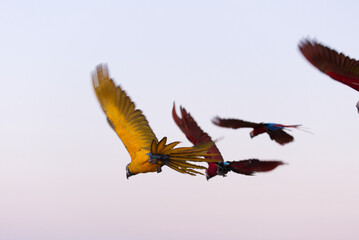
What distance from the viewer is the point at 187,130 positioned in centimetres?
676

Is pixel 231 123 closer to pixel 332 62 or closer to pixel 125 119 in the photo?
pixel 125 119

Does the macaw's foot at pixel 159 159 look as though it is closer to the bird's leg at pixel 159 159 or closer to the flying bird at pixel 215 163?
the bird's leg at pixel 159 159

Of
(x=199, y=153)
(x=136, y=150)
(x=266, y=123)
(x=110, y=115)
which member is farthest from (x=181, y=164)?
(x=266, y=123)

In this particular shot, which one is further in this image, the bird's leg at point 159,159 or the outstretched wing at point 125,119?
the outstretched wing at point 125,119

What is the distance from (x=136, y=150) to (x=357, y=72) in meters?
2.91

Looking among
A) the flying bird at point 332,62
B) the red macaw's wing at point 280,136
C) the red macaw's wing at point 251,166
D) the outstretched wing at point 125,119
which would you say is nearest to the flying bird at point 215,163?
the red macaw's wing at point 251,166

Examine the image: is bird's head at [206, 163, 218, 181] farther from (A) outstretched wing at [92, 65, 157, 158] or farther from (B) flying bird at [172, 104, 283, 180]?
(A) outstretched wing at [92, 65, 157, 158]

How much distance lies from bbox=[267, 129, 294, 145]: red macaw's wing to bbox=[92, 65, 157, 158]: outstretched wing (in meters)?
1.69

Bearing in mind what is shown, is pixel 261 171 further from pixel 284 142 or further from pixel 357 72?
pixel 357 72

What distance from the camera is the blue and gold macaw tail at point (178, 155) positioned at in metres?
5.43

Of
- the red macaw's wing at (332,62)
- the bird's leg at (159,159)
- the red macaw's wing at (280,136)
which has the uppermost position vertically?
the red macaw's wing at (332,62)

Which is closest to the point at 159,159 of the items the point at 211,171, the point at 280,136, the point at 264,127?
the point at 211,171

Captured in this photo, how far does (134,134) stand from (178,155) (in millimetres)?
873

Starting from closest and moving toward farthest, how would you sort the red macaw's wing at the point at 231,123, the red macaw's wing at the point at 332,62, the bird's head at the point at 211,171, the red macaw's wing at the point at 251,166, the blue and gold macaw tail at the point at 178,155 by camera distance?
the blue and gold macaw tail at the point at 178,155
the red macaw's wing at the point at 231,123
the red macaw's wing at the point at 332,62
the red macaw's wing at the point at 251,166
the bird's head at the point at 211,171
